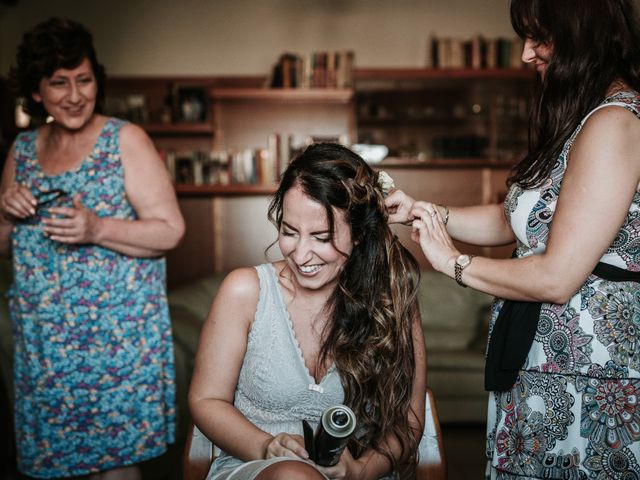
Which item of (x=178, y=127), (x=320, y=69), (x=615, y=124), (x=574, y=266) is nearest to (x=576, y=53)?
(x=615, y=124)

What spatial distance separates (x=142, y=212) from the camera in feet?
6.73

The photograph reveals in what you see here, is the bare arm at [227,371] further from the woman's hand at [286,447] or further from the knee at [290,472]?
the knee at [290,472]

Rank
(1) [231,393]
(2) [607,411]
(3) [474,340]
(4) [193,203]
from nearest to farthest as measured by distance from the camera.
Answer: (2) [607,411], (1) [231,393], (3) [474,340], (4) [193,203]

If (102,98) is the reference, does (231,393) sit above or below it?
below

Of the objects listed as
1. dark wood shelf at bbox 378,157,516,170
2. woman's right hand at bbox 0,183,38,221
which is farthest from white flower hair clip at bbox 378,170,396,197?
dark wood shelf at bbox 378,157,516,170

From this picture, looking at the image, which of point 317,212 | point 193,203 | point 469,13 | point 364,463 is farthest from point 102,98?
point 469,13

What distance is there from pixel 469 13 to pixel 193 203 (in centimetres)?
291

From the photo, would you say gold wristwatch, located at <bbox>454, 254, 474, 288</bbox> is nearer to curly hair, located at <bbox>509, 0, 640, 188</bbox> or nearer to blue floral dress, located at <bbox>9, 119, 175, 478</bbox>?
curly hair, located at <bbox>509, 0, 640, 188</bbox>

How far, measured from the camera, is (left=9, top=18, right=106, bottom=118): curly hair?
1984mm

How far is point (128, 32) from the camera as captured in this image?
579 cm

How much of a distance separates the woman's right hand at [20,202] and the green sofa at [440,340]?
1.32m

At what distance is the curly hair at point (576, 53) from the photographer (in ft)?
4.25

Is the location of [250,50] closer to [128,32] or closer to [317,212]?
[128,32]

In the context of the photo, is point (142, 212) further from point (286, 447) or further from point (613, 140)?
point (613, 140)
